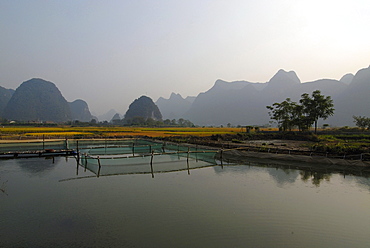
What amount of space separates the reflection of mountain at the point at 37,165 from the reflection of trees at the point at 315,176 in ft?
39.7

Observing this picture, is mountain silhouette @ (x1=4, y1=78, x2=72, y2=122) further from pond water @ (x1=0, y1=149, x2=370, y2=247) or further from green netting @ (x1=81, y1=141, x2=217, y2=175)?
pond water @ (x1=0, y1=149, x2=370, y2=247)

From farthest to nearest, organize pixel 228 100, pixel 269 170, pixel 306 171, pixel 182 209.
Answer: pixel 228 100, pixel 269 170, pixel 306 171, pixel 182 209

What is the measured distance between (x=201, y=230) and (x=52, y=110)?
17424cm

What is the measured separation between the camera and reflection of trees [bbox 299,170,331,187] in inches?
415

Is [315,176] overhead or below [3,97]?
below

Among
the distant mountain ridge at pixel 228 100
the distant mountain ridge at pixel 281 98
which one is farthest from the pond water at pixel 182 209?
the distant mountain ridge at pixel 228 100

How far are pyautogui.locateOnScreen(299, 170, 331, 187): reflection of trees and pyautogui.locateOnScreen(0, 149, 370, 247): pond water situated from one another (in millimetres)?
42

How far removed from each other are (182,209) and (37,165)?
34.0 ft

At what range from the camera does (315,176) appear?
37.6 feet

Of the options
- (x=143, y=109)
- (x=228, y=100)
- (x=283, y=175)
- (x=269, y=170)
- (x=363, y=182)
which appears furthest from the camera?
(x=228, y=100)

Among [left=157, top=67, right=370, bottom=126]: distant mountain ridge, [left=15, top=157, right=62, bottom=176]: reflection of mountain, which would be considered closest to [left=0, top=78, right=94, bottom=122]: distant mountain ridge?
[left=157, top=67, right=370, bottom=126]: distant mountain ridge

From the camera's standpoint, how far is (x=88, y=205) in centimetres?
713

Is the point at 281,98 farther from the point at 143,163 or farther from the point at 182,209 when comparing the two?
the point at 182,209

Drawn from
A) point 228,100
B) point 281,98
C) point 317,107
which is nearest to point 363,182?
point 317,107
